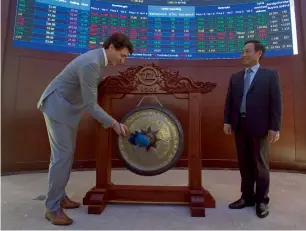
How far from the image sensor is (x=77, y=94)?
151 centimetres

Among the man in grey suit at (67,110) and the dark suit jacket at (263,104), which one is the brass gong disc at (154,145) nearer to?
the man in grey suit at (67,110)

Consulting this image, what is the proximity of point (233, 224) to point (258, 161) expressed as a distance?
1.48ft

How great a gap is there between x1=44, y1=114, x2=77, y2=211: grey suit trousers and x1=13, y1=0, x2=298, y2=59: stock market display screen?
73.9 inches

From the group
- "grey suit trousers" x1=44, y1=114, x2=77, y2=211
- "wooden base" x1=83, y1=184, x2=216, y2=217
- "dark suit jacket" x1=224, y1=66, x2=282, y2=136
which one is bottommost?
"wooden base" x1=83, y1=184, x2=216, y2=217

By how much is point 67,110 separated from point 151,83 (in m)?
0.61

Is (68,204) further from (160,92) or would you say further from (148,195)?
(160,92)

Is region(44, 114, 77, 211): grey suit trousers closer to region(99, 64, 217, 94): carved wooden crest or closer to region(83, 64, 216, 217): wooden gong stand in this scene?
region(83, 64, 216, 217): wooden gong stand

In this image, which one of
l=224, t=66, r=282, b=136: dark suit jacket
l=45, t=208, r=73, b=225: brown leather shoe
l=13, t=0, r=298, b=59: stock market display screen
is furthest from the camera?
l=13, t=0, r=298, b=59: stock market display screen

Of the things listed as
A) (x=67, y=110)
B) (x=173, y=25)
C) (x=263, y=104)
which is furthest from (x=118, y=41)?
(x=173, y=25)

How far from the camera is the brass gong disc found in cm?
174

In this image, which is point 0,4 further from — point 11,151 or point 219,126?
point 219,126

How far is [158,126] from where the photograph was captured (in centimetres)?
177

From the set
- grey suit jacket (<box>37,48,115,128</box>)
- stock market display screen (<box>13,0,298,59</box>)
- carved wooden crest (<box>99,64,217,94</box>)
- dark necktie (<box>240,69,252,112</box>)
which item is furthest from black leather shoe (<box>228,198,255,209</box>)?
stock market display screen (<box>13,0,298,59</box>)

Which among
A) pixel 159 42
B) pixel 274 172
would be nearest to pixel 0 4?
pixel 159 42
